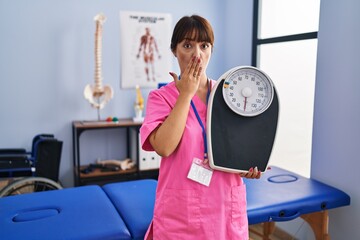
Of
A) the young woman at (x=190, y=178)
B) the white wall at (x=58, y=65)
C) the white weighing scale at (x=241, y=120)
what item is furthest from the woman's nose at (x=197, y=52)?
the white wall at (x=58, y=65)

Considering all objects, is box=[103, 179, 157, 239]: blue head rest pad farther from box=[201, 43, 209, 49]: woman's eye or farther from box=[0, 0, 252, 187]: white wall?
box=[0, 0, 252, 187]: white wall

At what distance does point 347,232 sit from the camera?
195 centimetres

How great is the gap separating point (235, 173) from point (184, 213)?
207 millimetres

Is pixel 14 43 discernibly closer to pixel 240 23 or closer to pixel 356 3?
pixel 240 23

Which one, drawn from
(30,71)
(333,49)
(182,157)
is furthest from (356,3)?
(30,71)

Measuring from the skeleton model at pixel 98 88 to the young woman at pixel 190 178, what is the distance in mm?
1902

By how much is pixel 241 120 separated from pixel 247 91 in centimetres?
10

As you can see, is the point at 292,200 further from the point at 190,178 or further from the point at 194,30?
the point at 194,30

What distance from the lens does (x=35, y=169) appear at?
2.45 meters

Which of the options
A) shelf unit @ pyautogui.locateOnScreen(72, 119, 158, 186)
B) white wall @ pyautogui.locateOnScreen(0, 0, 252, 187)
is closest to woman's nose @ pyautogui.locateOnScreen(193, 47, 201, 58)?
shelf unit @ pyautogui.locateOnScreen(72, 119, 158, 186)

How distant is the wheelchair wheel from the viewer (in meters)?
2.16

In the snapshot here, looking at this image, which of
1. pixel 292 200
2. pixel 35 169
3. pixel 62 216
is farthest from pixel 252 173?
pixel 35 169

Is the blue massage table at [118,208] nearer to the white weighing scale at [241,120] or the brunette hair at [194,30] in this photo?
the white weighing scale at [241,120]

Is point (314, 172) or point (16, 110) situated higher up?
point (16, 110)
